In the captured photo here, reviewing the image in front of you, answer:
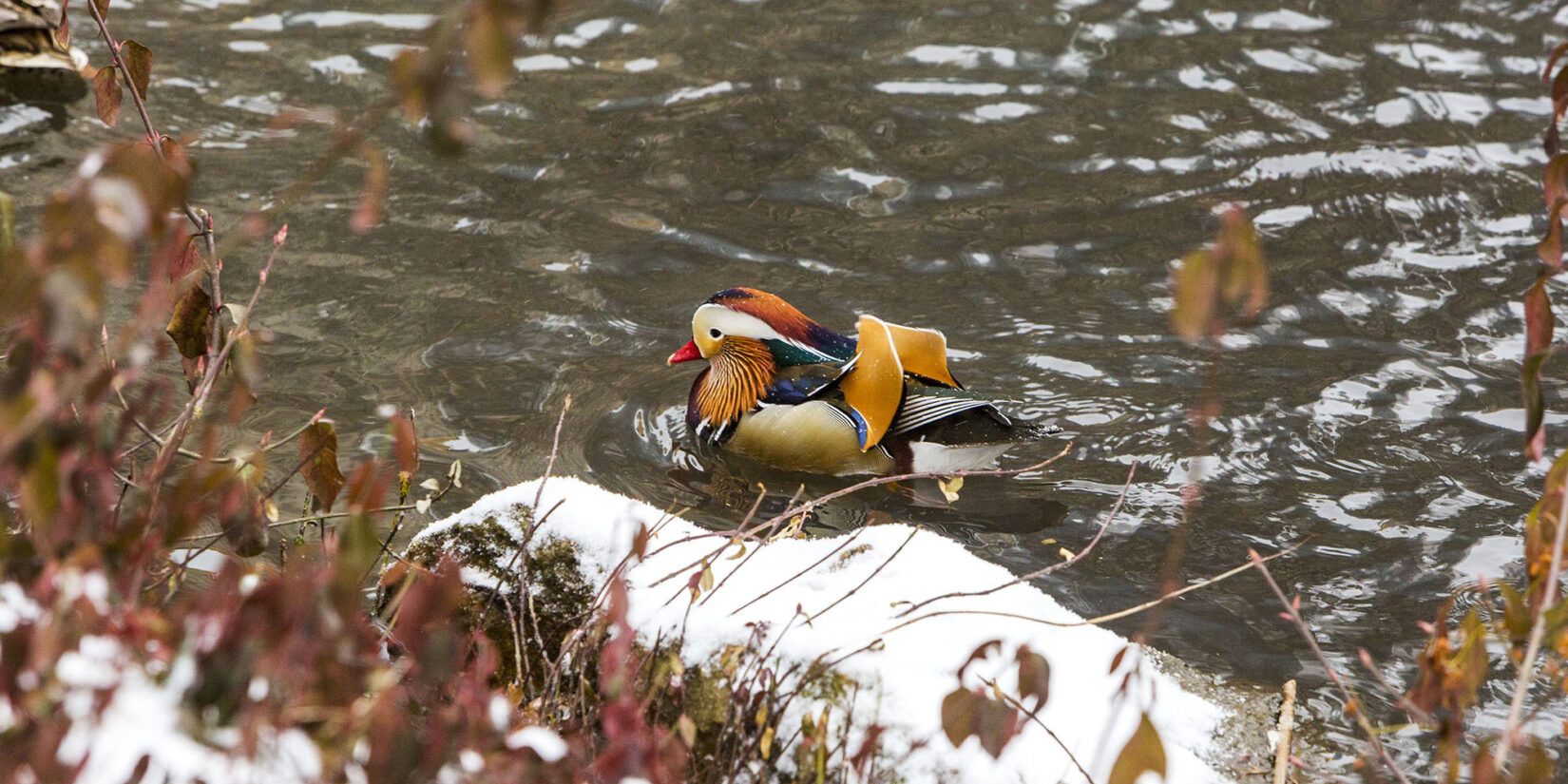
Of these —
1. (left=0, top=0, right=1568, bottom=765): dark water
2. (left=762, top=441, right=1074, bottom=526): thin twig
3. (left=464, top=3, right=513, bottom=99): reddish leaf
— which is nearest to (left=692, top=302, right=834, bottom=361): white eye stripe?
(left=0, top=0, right=1568, bottom=765): dark water

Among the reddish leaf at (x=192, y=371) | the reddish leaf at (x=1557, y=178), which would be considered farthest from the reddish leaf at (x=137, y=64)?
the reddish leaf at (x=1557, y=178)

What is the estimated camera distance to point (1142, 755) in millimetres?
1723

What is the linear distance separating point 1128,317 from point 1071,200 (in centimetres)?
134

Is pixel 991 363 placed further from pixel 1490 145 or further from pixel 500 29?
pixel 500 29

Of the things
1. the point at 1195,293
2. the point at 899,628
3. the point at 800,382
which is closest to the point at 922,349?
the point at 800,382

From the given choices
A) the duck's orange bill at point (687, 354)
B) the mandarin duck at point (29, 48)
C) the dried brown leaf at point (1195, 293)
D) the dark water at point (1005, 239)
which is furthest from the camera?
the mandarin duck at point (29, 48)

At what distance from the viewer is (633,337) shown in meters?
6.22

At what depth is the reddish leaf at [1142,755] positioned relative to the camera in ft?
5.61

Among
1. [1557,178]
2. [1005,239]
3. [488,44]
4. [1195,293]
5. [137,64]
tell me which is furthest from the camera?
[1005,239]

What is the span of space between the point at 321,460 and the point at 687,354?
134 inches

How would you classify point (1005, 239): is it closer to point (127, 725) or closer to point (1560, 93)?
point (1560, 93)

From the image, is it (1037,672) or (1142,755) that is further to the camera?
(1037,672)

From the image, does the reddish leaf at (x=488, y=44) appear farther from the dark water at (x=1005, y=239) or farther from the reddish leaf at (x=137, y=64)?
the dark water at (x=1005, y=239)

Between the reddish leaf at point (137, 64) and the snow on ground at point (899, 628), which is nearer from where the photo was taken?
the reddish leaf at point (137, 64)
